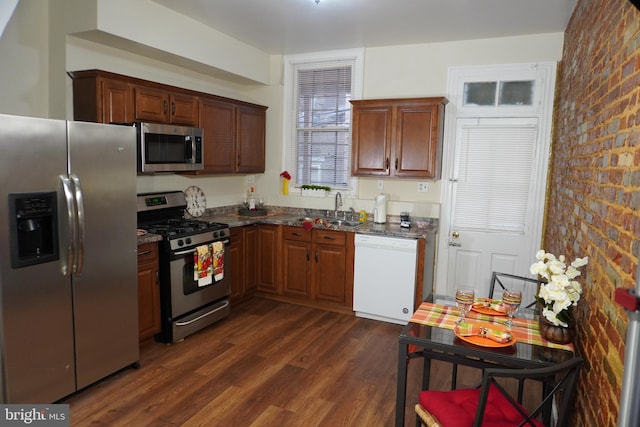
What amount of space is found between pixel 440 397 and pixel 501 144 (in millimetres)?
2923

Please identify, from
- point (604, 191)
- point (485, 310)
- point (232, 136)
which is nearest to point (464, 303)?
point (485, 310)

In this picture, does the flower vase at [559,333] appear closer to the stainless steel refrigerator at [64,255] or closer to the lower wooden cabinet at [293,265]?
the lower wooden cabinet at [293,265]

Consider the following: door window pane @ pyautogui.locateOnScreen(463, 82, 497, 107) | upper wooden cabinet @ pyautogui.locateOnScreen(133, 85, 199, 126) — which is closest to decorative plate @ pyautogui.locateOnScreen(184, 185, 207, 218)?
upper wooden cabinet @ pyautogui.locateOnScreen(133, 85, 199, 126)

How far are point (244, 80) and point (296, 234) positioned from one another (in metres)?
1.85

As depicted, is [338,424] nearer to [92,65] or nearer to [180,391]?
[180,391]

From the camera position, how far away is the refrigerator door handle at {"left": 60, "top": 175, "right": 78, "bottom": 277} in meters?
2.52

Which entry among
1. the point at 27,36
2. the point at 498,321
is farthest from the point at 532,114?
the point at 27,36

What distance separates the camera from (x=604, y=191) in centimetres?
182

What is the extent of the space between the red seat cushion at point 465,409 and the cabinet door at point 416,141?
8.36 feet

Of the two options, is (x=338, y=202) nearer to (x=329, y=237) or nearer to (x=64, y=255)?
(x=329, y=237)

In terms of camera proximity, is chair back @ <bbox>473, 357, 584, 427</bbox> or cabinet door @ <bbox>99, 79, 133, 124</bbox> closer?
chair back @ <bbox>473, 357, 584, 427</bbox>

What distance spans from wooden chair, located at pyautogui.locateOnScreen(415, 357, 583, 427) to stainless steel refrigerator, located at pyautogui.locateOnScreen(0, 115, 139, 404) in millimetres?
2057

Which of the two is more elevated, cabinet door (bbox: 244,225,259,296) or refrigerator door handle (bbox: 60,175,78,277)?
refrigerator door handle (bbox: 60,175,78,277)

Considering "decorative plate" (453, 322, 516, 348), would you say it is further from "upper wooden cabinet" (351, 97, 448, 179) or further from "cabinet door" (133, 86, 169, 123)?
"cabinet door" (133, 86, 169, 123)
